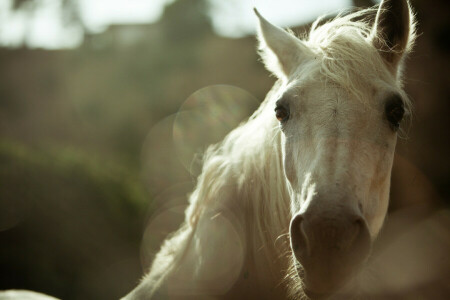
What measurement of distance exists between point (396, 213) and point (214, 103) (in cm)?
851

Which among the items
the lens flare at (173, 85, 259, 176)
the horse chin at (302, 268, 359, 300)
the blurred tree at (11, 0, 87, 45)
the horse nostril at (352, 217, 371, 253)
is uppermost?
the blurred tree at (11, 0, 87, 45)

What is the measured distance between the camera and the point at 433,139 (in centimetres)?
466

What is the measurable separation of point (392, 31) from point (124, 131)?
15.8m

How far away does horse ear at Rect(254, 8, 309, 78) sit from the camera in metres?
2.31

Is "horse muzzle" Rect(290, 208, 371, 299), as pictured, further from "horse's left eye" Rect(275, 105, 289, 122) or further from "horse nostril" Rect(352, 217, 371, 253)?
"horse's left eye" Rect(275, 105, 289, 122)

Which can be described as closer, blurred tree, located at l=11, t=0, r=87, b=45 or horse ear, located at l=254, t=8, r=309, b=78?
horse ear, located at l=254, t=8, r=309, b=78

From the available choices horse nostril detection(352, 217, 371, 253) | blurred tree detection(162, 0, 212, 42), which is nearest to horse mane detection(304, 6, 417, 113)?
horse nostril detection(352, 217, 371, 253)

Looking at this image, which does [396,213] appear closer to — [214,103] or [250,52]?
[214,103]

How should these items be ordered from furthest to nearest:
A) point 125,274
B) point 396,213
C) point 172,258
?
point 125,274 < point 396,213 < point 172,258

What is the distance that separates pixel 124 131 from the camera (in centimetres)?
1708

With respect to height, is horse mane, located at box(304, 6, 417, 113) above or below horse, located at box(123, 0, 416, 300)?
above

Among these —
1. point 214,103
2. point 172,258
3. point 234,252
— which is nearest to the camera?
point 234,252

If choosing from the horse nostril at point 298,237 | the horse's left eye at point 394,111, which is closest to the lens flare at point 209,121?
the horse's left eye at point 394,111

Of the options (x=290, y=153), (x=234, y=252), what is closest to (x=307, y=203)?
(x=290, y=153)
